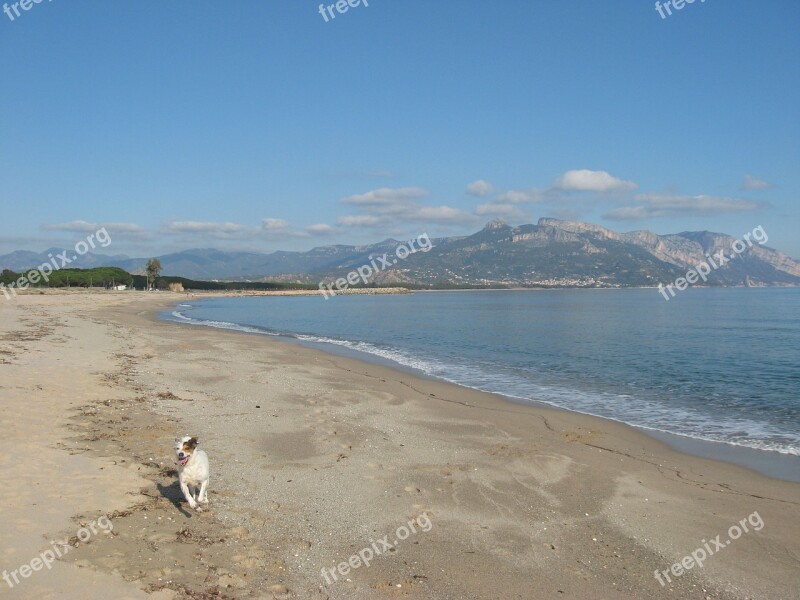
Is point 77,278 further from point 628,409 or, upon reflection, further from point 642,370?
point 628,409

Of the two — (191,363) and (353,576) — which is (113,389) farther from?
(353,576)

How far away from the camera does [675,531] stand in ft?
26.6

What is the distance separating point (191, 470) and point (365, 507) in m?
2.62

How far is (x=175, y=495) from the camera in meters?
8.29

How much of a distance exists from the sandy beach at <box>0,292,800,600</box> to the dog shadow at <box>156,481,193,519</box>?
0.05 m

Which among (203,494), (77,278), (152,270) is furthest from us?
(152,270)

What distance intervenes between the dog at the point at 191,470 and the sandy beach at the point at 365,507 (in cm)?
28

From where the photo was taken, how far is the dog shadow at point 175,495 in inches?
306

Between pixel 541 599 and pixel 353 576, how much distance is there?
2156 mm

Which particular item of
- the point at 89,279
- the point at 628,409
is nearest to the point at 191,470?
the point at 628,409

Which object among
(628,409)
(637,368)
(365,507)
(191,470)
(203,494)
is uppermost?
(191,470)

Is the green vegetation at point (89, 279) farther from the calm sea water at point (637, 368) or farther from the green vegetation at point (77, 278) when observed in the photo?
the calm sea water at point (637, 368)

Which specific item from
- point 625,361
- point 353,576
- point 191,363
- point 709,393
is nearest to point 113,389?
point 191,363

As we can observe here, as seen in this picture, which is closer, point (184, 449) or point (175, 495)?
point (184, 449)
